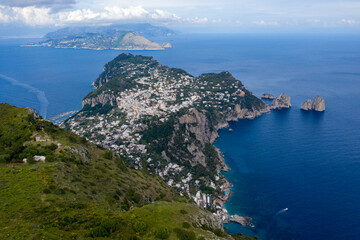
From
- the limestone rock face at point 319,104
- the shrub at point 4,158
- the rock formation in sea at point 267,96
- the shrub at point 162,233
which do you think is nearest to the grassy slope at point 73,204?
the shrub at point 162,233

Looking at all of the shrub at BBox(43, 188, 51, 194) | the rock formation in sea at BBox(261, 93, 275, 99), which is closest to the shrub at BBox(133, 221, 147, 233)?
the shrub at BBox(43, 188, 51, 194)

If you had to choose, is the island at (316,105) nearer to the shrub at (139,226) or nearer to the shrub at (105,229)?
the shrub at (139,226)

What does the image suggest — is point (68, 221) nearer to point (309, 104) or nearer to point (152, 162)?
point (152, 162)

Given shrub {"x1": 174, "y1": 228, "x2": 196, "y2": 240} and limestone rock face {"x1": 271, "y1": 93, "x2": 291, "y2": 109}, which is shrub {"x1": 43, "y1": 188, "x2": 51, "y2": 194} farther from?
limestone rock face {"x1": 271, "y1": 93, "x2": 291, "y2": 109}

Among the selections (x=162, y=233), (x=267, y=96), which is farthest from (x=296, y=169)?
(x=267, y=96)

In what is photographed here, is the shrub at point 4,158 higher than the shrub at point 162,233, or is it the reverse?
the shrub at point 4,158
